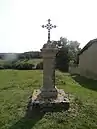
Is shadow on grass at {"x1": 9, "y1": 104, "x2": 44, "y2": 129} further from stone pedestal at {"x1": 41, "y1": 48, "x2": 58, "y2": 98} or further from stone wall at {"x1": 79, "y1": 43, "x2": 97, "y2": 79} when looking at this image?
stone wall at {"x1": 79, "y1": 43, "x2": 97, "y2": 79}

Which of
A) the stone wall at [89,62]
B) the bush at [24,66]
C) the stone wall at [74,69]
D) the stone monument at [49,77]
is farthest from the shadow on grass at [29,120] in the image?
the bush at [24,66]

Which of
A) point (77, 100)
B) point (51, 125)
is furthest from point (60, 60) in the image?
point (51, 125)

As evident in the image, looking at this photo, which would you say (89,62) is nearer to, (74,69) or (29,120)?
(74,69)

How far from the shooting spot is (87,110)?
33.0ft

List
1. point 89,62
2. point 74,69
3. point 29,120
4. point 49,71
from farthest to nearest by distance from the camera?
point 74,69 < point 89,62 < point 49,71 < point 29,120

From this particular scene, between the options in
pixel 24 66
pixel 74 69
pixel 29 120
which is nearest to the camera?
pixel 29 120

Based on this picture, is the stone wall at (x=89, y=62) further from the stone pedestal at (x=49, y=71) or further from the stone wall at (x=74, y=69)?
the stone pedestal at (x=49, y=71)

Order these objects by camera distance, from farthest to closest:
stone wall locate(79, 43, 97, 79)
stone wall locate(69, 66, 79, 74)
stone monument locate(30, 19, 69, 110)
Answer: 1. stone wall locate(69, 66, 79, 74)
2. stone wall locate(79, 43, 97, 79)
3. stone monument locate(30, 19, 69, 110)

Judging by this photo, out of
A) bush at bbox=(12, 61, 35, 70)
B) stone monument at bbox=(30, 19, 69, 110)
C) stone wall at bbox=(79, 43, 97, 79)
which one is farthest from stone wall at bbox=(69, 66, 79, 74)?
stone monument at bbox=(30, 19, 69, 110)

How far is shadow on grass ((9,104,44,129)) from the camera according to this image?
26.9ft

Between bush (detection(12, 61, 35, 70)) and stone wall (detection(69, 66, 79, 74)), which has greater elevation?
bush (detection(12, 61, 35, 70))

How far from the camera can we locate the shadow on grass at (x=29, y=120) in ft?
26.9

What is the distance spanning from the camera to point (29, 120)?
880 cm

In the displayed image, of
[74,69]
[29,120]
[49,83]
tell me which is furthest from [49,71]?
[74,69]
